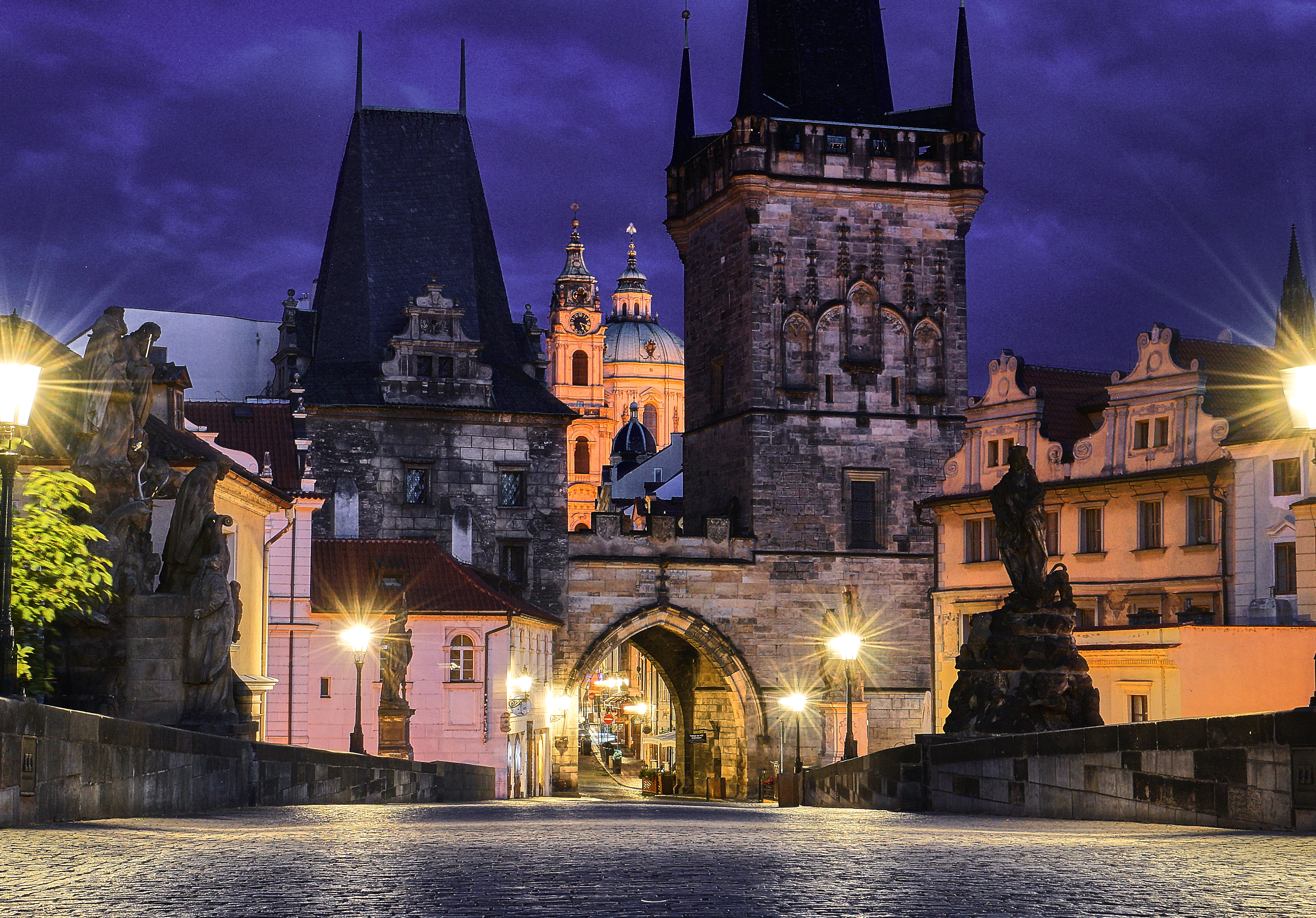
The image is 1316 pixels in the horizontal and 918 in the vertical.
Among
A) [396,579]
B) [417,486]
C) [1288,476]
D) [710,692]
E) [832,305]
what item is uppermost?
[832,305]

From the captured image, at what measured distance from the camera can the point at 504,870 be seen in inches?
384

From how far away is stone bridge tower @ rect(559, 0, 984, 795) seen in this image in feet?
179

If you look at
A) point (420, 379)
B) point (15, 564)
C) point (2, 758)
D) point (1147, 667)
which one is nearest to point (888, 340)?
point (420, 379)

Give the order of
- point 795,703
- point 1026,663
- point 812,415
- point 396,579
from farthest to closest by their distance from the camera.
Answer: point 812,415, point 795,703, point 396,579, point 1026,663

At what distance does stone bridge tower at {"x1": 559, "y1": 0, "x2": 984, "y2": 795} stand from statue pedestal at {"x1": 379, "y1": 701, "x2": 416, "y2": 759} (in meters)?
20.3

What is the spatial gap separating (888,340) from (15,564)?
42511 mm

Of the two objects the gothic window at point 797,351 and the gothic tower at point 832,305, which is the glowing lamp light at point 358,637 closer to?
the gothic tower at point 832,305

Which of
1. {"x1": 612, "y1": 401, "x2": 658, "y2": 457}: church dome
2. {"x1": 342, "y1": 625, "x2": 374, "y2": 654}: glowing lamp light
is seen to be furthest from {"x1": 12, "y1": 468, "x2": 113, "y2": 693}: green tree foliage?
{"x1": 612, "y1": 401, "x2": 658, "y2": 457}: church dome

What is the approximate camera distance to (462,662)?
45.8 metres

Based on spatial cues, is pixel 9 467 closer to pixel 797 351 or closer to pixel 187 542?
pixel 187 542

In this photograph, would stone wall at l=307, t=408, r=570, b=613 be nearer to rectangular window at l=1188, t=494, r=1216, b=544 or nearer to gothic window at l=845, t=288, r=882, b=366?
gothic window at l=845, t=288, r=882, b=366

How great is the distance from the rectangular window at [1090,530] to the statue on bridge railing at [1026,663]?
2377cm

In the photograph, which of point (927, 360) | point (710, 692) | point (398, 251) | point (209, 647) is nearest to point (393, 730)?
point (209, 647)

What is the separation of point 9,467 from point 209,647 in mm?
5061
